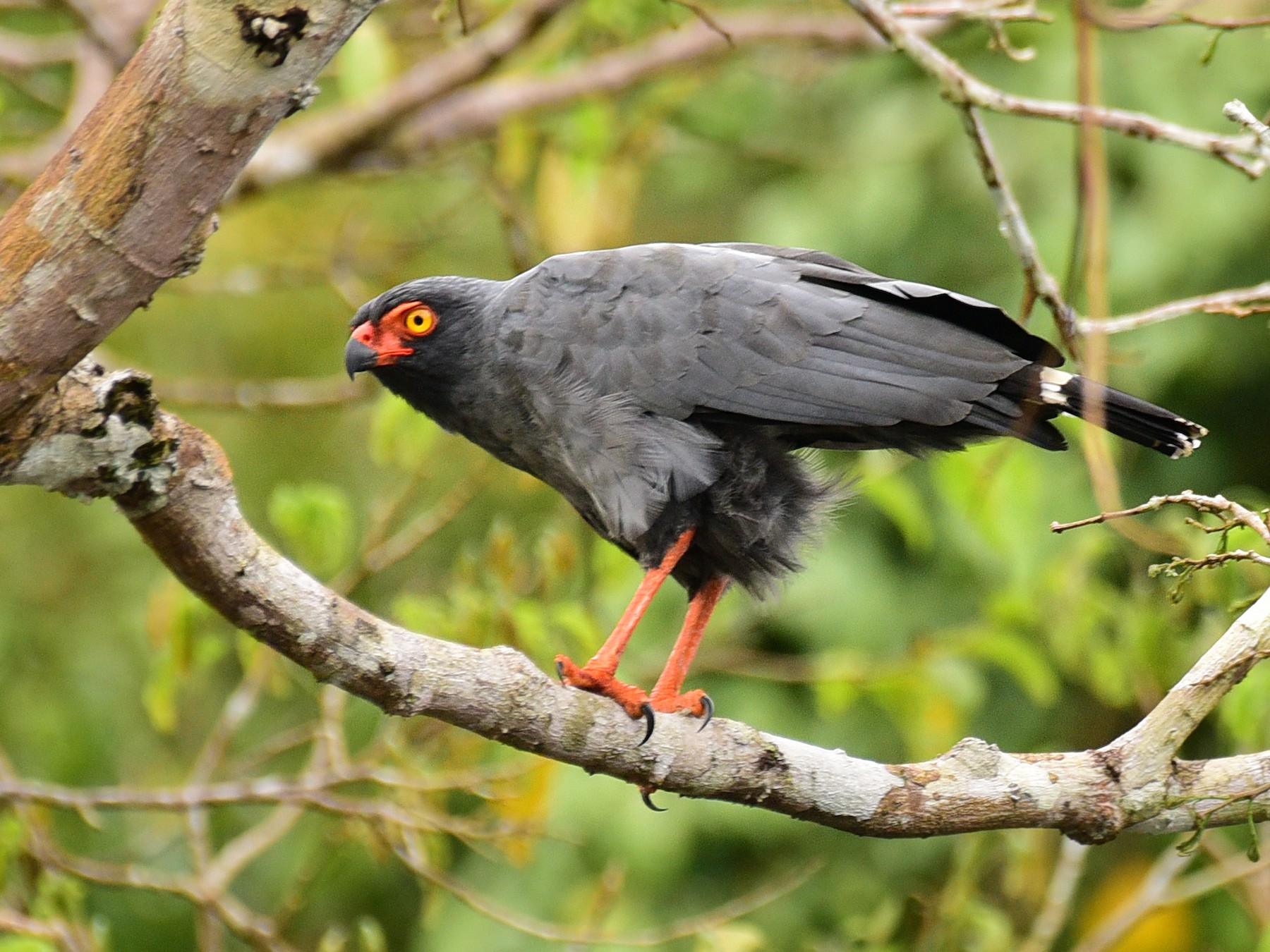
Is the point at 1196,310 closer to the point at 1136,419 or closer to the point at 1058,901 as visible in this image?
the point at 1136,419

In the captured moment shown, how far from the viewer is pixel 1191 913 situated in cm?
668

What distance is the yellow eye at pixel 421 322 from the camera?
3980 mm

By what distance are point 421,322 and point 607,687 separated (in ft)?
4.03

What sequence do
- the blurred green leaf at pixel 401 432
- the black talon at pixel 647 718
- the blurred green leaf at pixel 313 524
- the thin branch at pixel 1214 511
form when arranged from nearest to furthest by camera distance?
the thin branch at pixel 1214 511 → the black talon at pixel 647 718 → the blurred green leaf at pixel 313 524 → the blurred green leaf at pixel 401 432

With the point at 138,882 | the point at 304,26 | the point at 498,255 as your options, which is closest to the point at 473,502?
the point at 498,255

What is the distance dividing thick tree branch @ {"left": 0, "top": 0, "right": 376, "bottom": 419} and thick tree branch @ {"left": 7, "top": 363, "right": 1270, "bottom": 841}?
23cm

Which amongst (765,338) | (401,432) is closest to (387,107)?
(401,432)

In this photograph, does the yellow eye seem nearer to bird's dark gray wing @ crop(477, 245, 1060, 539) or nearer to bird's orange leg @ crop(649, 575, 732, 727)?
bird's dark gray wing @ crop(477, 245, 1060, 539)

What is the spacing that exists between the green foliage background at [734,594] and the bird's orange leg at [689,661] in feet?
1.12

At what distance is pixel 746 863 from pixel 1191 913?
2.14 m

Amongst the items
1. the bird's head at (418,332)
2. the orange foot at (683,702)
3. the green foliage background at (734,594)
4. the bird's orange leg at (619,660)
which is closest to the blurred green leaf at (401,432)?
the green foliage background at (734,594)

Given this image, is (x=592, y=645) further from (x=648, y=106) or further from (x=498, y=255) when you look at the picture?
(x=498, y=255)

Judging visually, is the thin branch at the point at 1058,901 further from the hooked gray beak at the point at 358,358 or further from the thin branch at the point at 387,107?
the thin branch at the point at 387,107

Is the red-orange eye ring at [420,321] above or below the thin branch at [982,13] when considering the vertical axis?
below
